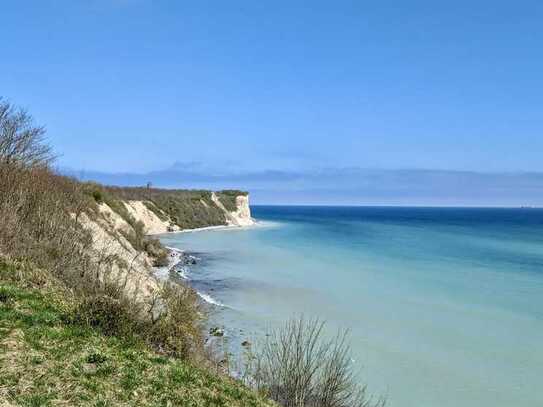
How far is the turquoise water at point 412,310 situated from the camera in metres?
13.2

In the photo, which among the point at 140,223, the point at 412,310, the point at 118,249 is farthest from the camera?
the point at 140,223

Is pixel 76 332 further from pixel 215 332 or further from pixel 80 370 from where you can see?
pixel 215 332

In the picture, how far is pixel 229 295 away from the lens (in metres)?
22.8

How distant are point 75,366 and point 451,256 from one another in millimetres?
43057

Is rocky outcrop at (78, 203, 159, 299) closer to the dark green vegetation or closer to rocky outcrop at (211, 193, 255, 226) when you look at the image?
the dark green vegetation

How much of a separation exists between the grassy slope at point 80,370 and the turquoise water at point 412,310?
6596mm

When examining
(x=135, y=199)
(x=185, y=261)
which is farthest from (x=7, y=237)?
(x=135, y=199)

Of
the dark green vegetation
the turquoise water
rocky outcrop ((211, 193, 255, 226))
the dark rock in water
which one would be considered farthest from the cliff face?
the turquoise water

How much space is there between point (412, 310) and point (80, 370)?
59.0ft

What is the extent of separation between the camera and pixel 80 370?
256 inches

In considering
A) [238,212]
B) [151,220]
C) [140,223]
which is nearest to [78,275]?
[140,223]

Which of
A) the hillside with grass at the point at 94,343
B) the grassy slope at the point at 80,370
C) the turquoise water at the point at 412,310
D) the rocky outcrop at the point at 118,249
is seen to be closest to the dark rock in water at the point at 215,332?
the turquoise water at the point at 412,310

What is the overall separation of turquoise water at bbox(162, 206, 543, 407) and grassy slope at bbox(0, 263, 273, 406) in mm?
6596

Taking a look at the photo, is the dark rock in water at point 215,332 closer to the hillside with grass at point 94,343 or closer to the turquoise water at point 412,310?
the turquoise water at point 412,310
